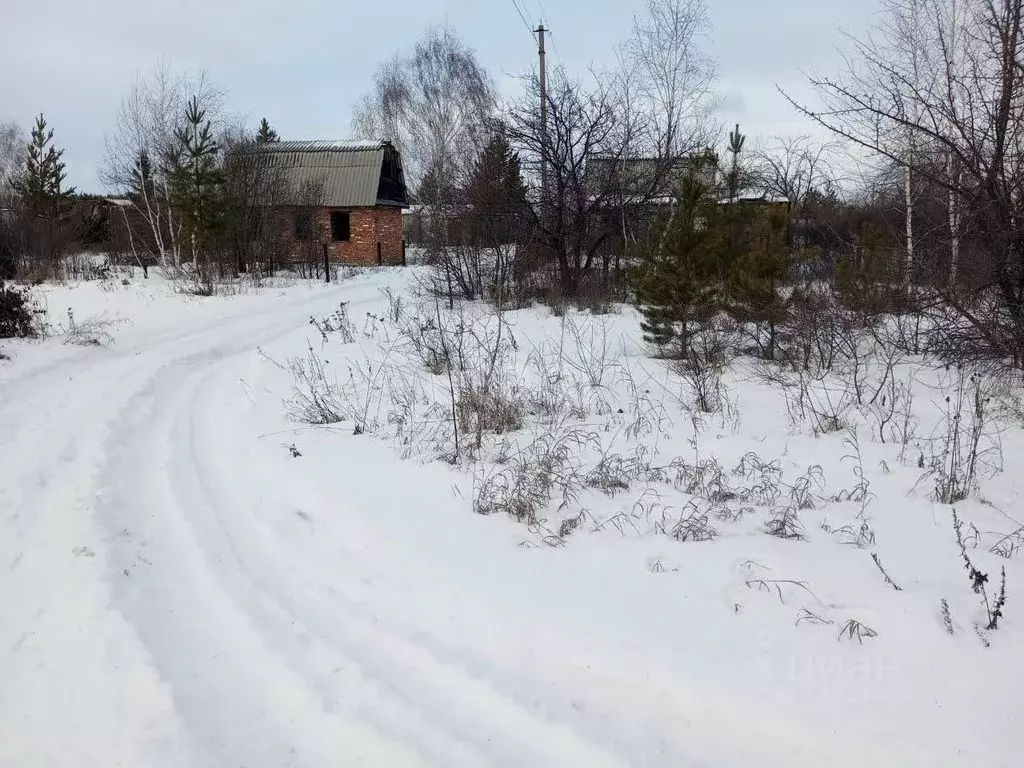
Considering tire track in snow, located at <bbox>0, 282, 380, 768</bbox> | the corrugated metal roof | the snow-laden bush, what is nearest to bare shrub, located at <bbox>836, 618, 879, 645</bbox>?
tire track in snow, located at <bbox>0, 282, 380, 768</bbox>

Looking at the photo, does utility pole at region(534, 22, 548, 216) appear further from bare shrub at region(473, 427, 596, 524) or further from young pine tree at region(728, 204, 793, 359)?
bare shrub at region(473, 427, 596, 524)

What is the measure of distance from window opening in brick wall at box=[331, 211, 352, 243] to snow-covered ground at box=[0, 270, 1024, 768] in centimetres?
2342

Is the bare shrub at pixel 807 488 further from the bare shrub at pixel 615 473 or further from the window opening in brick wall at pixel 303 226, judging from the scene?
the window opening in brick wall at pixel 303 226

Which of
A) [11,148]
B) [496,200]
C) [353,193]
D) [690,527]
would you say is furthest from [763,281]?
[11,148]

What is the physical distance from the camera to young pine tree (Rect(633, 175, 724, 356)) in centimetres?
878

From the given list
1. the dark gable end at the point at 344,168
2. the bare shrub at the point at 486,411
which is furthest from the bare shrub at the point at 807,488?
the dark gable end at the point at 344,168

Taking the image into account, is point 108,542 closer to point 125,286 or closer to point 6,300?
point 6,300

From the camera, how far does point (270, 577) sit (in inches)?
130

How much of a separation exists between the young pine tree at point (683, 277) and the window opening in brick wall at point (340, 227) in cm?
2102

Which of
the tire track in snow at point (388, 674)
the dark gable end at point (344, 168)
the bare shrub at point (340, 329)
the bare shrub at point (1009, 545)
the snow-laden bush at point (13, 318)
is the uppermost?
the dark gable end at point (344, 168)

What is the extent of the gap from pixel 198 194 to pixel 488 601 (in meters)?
19.8

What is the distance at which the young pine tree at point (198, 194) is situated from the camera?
1969 cm

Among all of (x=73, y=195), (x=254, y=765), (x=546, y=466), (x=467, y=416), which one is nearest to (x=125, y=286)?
(x=73, y=195)

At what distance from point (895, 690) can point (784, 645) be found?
39 cm
